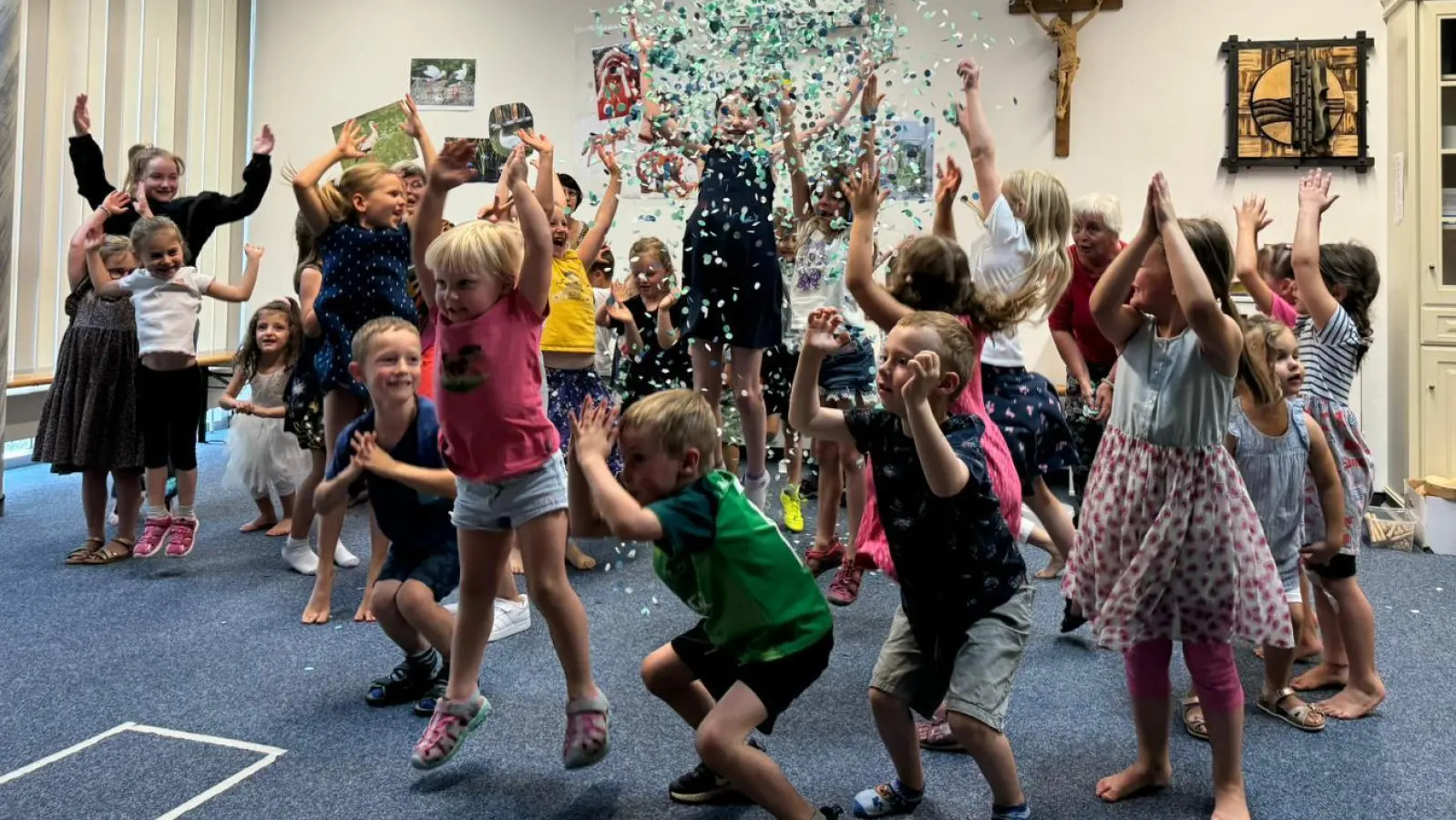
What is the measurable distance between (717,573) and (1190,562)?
2.64 feet

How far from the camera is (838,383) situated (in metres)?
3.67

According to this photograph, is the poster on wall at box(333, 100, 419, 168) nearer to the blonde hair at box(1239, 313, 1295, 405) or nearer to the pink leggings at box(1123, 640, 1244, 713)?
the blonde hair at box(1239, 313, 1295, 405)

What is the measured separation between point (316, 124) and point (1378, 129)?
5901 millimetres

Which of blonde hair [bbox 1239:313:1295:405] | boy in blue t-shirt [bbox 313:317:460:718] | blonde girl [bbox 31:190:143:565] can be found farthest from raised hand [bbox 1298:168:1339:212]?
blonde girl [bbox 31:190:143:565]

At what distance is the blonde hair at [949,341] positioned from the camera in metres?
1.71

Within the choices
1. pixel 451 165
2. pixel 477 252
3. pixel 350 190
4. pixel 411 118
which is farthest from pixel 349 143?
pixel 477 252

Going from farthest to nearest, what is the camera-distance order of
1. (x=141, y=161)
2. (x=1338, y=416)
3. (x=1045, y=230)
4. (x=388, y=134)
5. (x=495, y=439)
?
(x=388, y=134)
(x=141, y=161)
(x=1338, y=416)
(x=1045, y=230)
(x=495, y=439)

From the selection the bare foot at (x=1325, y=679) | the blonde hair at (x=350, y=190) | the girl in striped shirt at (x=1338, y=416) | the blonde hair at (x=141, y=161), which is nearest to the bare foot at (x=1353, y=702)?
the girl in striped shirt at (x=1338, y=416)

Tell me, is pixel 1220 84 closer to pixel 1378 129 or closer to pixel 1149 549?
pixel 1378 129

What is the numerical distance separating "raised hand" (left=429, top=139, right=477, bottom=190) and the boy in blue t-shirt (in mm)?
425

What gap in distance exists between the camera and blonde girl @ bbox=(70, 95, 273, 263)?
152 inches

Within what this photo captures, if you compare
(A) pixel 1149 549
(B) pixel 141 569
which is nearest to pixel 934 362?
(A) pixel 1149 549

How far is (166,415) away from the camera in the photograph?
351cm

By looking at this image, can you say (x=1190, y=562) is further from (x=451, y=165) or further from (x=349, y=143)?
(x=349, y=143)
